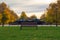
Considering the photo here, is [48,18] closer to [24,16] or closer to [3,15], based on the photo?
[3,15]

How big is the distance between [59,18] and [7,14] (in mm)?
12717

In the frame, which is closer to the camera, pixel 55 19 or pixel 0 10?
pixel 55 19

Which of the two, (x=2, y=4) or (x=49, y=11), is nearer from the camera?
(x=49, y=11)

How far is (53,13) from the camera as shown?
50875mm

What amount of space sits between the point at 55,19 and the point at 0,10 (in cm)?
1539

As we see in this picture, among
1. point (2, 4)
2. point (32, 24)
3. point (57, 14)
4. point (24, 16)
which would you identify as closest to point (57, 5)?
point (57, 14)

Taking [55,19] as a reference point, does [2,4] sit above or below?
above

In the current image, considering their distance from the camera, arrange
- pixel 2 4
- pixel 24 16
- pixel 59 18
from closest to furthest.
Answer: pixel 59 18
pixel 2 4
pixel 24 16

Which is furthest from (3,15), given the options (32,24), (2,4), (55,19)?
(32,24)

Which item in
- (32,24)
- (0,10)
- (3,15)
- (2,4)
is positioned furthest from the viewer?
(2,4)

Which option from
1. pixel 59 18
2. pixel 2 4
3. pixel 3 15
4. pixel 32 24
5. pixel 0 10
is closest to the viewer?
pixel 32 24

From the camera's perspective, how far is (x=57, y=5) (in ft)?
162

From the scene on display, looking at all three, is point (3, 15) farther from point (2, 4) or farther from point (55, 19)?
point (55, 19)

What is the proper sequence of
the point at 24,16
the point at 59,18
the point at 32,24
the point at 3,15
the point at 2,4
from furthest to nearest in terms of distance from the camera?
the point at 24,16 → the point at 2,4 → the point at 3,15 → the point at 59,18 → the point at 32,24
